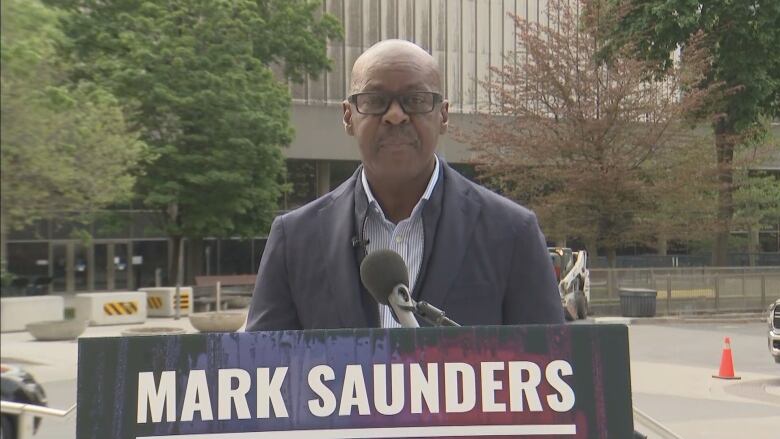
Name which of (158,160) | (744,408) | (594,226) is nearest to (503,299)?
(744,408)

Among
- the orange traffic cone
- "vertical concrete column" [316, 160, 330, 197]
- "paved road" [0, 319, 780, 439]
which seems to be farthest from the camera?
"vertical concrete column" [316, 160, 330, 197]

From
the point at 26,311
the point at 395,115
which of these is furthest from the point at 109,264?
the point at 395,115

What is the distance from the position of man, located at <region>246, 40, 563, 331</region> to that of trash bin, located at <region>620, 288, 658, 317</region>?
2528cm

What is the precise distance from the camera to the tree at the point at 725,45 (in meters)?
31.4

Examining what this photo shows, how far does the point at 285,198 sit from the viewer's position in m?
49.5

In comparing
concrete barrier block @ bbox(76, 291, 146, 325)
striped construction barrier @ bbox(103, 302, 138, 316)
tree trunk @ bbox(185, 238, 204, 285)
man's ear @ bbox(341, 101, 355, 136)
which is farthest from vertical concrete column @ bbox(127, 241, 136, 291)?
man's ear @ bbox(341, 101, 355, 136)

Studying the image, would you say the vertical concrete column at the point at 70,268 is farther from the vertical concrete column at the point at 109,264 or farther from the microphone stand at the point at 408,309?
the microphone stand at the point at 408,309

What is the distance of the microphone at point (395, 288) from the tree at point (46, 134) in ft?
65.2

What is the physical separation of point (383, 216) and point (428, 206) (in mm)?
123

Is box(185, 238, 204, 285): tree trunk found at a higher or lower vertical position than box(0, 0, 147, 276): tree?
lower

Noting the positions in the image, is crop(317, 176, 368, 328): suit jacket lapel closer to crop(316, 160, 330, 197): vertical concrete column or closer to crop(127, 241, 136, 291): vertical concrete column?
crop(127, 241, 136, 291): vertical concrete column

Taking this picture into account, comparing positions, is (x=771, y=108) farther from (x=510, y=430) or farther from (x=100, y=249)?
(x=510, y=430)

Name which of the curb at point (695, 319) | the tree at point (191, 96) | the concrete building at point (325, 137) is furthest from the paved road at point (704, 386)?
the concrete building at point (325, 137)

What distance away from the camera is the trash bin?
26.9 m
